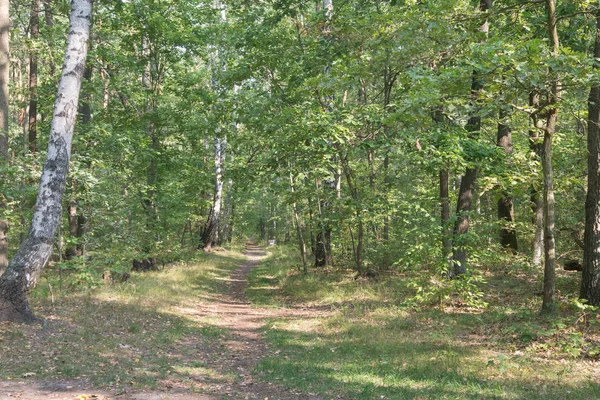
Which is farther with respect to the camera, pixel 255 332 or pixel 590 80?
pixel 255 332

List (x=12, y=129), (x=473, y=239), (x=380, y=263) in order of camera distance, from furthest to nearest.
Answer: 1. (x=12, y=129)
2. (x=380, y=263)
3. (x=473, y=239)

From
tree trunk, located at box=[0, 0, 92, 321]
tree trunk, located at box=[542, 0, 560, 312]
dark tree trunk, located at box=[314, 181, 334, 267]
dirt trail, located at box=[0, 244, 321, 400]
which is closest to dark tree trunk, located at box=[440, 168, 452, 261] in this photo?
tree trunk, located at box=[542, 0, 560, 312]

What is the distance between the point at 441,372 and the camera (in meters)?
6.41

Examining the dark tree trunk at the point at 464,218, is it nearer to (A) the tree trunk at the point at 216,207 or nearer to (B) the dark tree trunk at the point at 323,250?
(B) the dark tree trunk at the point at 323,250

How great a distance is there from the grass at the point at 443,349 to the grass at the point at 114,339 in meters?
1.57

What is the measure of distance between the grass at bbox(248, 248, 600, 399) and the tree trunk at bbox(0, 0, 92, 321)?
4.25m

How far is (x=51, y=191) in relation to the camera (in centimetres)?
752

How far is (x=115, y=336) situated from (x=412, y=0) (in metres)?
10.4

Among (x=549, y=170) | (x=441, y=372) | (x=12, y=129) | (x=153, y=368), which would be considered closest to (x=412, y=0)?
(x=549, y=170)

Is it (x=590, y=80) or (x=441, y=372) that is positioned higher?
(x=590, y=80)

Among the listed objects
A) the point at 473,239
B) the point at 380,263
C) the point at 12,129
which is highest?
the point at 12,129

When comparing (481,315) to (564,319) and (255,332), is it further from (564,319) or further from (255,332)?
(255,332)

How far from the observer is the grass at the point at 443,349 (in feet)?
19.0

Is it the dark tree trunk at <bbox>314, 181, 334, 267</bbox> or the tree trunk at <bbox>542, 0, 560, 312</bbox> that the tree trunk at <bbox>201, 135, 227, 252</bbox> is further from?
the tree trunk at <bbox>542, 0, 560, 312</bbox>
